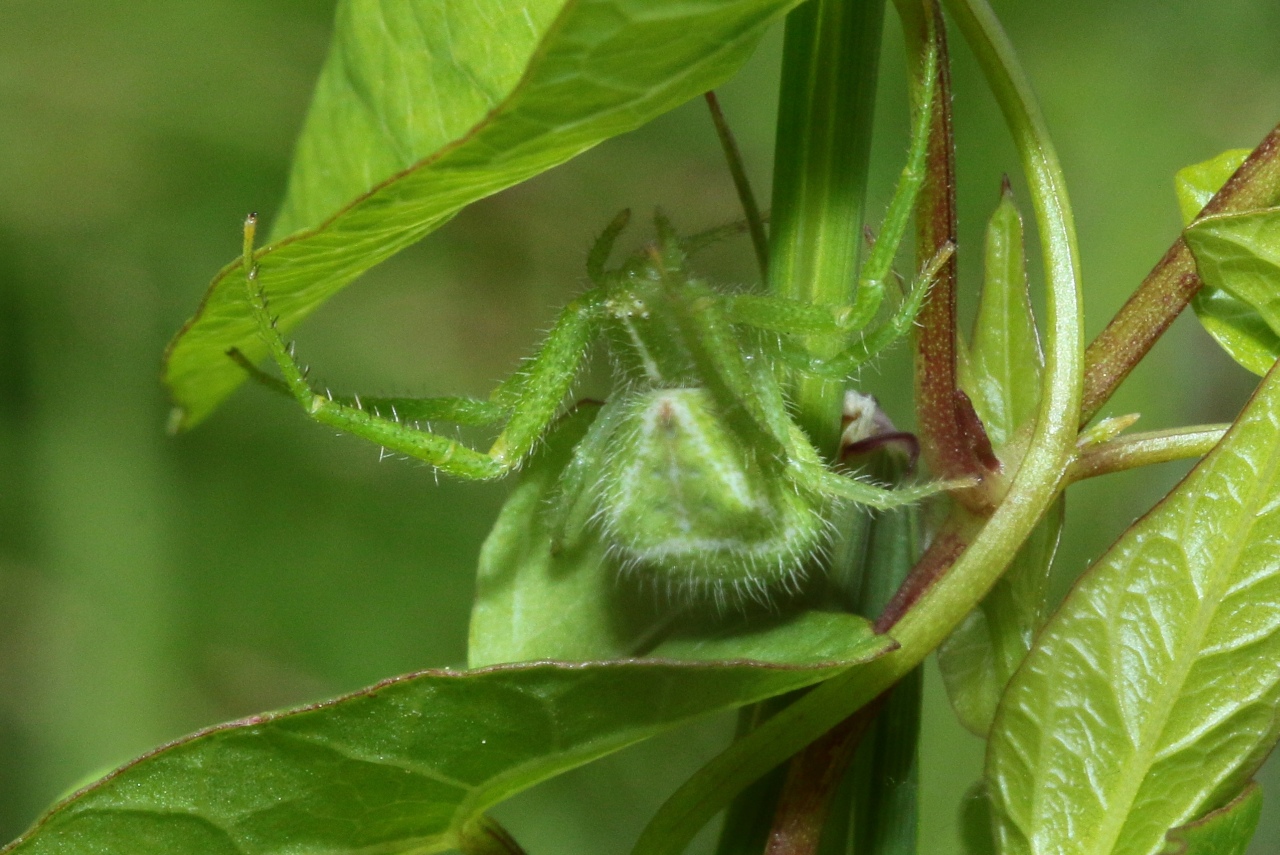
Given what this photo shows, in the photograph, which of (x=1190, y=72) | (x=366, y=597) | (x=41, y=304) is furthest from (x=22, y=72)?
(x=1190, y=72)

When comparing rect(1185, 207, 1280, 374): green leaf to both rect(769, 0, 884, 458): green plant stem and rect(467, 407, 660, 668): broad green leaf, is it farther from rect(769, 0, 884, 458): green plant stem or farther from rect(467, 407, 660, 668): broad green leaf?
rect(467, 407, 660, 668): broad green leaf

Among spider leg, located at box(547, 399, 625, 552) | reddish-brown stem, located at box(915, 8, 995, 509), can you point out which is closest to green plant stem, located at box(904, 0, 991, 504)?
reddish-brown stem, located at box(915, 8, 995, 509)

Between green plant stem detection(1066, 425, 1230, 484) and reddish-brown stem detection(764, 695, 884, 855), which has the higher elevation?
green plant stem detection(1066, 425, 1230, 484)

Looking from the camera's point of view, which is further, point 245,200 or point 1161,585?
point 245,200

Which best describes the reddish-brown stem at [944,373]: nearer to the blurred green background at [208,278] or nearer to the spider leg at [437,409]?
the spider leg at [437,409]

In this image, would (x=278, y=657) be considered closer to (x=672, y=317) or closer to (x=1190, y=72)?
(x=672, y=317)

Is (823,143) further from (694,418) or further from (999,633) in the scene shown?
(999,633)

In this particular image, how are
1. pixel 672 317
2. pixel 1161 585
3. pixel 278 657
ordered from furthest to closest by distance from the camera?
pixel 278 657 → pixel 672 317 → pixel 1161 585

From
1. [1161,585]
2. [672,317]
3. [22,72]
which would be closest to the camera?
[1161,585]
